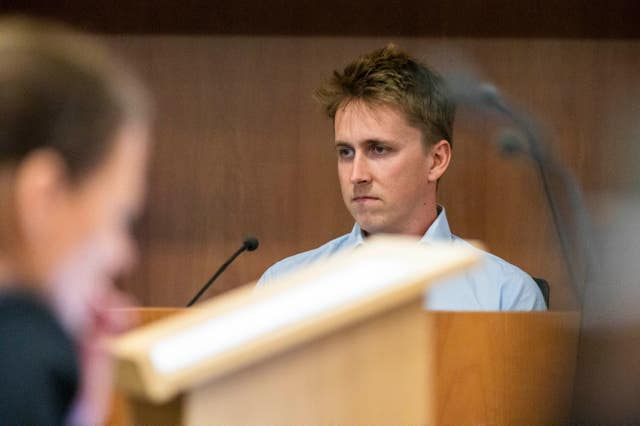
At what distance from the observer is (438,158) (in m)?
1.97

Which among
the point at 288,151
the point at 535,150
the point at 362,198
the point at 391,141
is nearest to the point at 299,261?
the point at 362,198

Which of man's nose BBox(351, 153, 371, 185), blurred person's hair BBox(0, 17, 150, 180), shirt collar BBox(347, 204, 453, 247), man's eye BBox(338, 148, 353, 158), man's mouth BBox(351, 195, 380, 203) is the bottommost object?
shirt collar BBox(347, 204, 453, 247)

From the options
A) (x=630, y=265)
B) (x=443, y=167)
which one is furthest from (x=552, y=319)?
(x=443, y=167)

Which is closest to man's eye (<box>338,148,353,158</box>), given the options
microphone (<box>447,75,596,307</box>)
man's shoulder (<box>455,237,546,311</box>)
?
man's shoulder (<box>455,237,546,311</box>)

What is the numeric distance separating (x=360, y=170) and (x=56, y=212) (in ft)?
4.33

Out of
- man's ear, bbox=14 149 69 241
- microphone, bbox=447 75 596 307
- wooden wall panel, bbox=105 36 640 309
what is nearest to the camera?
man's ear, bbox=14 149 69 241

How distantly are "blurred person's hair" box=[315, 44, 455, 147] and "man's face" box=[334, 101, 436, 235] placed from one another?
19mm

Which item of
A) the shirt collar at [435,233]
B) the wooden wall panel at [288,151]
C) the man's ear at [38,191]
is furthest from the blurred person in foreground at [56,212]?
the wooden wall panel at [288,151]

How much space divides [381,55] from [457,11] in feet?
2.01

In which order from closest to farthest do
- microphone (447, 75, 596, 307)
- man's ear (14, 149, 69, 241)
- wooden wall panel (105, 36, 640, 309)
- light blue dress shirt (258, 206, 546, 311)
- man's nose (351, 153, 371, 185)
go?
man's ear (14, 149, 69, 241), microphone (447, 75, 596, 307), light blue dress shirt (258, 206, 546, 311), man's nose (351, 153, 371, 185), wooden wall panel (105, 36, 640, 309)

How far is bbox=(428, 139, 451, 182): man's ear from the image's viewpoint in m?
1.96

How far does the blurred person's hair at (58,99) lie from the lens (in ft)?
1.90

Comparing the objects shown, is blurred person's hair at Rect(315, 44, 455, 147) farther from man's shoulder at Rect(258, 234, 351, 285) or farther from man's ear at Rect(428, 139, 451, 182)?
man's shoulder at Rect(258, 234, 351, 285)

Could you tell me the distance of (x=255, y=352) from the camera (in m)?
0.53
